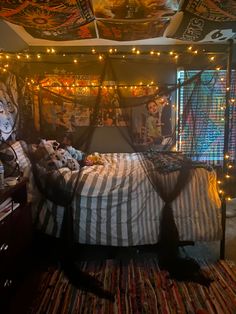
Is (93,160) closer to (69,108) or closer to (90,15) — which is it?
(69,108)

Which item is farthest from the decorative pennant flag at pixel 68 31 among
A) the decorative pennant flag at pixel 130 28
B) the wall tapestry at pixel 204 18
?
the wall tapestry at pixel 204 18

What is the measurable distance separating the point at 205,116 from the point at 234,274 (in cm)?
150

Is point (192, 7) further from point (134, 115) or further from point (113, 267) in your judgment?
point (113, 267)

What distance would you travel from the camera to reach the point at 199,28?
282cm

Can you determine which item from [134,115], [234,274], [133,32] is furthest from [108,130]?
[234,274]

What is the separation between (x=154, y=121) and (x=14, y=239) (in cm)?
284

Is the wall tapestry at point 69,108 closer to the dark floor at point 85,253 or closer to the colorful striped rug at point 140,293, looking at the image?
the dark floor at point 85,253

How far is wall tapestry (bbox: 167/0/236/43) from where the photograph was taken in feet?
6.98

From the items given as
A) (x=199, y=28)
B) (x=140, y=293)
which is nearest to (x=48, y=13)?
(x=199, y=28)

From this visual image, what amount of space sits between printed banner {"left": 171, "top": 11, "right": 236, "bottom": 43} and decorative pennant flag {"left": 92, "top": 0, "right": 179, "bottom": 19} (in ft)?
0.87

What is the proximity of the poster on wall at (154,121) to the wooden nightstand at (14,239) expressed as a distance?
2.07 metres

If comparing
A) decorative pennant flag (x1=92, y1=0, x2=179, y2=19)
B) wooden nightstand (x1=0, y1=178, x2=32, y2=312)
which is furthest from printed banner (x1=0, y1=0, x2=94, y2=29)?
wooden nightstand (x1=0, y1=178, x2=32, y2=312)

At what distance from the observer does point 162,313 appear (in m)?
1.87

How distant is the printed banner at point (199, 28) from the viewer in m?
2.57
